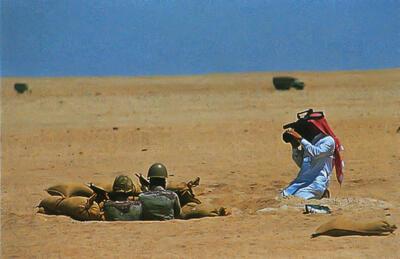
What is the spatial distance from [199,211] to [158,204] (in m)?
0.63

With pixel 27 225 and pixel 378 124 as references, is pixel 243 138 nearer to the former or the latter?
pixel 378 124

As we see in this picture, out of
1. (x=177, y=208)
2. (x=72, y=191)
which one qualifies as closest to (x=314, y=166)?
(x=177, y=208)

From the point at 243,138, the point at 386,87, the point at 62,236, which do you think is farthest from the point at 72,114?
the point at 62,236

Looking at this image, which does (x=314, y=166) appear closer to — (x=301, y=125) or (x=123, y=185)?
(x=301, y=125)

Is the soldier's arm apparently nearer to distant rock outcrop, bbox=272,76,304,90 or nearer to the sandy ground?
the sandy ground

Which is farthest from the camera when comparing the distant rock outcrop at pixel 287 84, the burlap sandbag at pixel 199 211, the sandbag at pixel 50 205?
the distant rock outcrop at pixel 287 84

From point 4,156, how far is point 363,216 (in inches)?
454

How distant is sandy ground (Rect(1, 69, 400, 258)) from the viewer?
977 centimetres

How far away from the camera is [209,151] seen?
2078 cm

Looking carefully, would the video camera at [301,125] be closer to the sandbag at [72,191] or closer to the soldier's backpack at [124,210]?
the soldier's backpack at [124,210]

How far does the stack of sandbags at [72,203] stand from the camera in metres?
11.5

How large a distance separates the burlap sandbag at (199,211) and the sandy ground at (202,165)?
21 centimetres

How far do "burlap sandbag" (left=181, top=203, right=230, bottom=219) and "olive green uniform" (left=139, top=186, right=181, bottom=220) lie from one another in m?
0.23

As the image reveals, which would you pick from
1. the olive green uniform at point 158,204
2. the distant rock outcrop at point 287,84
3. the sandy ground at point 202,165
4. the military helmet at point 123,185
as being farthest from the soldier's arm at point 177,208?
the distant rock outcrop at point 287,84
